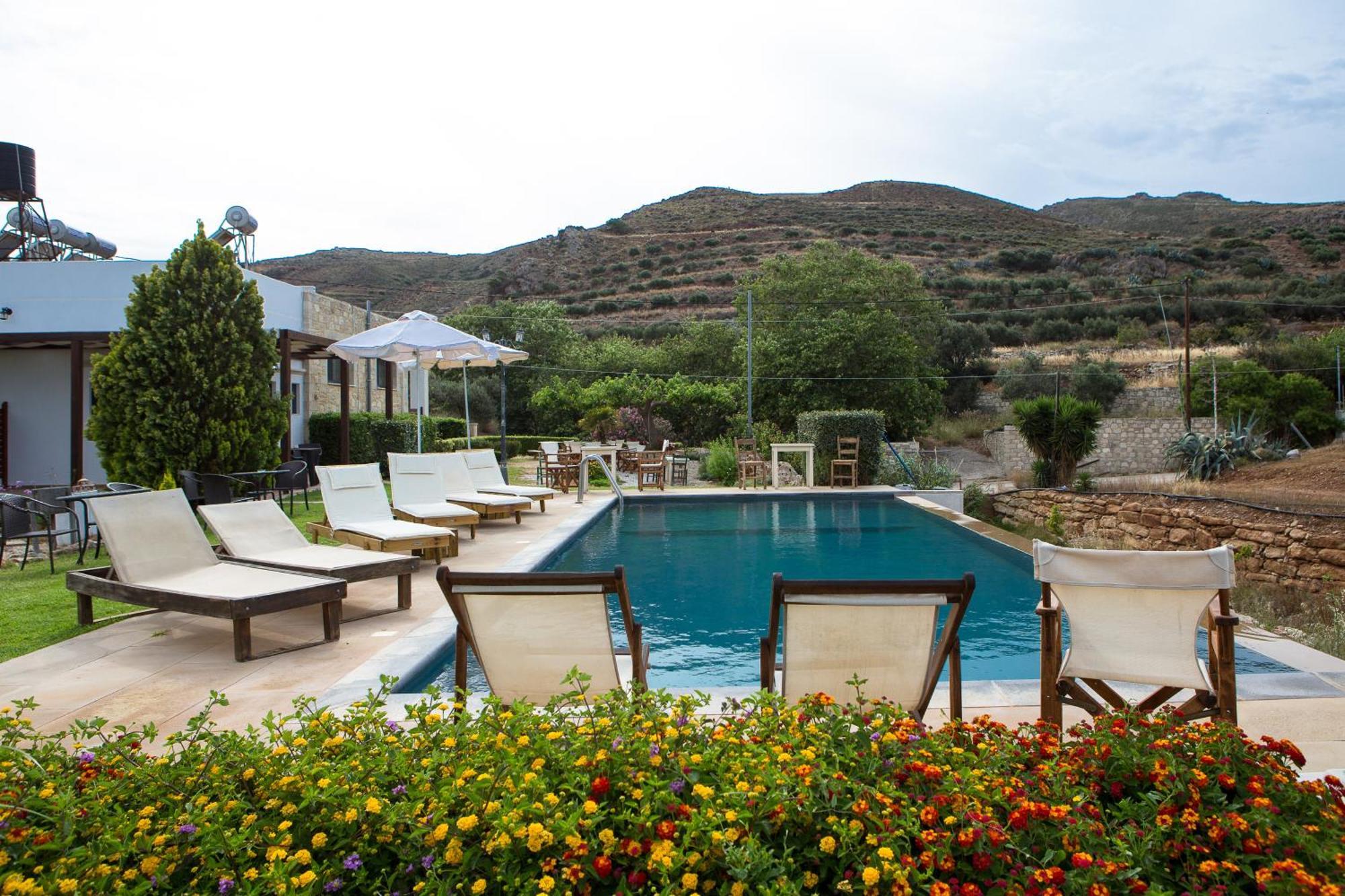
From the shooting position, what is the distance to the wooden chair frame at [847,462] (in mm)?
14031

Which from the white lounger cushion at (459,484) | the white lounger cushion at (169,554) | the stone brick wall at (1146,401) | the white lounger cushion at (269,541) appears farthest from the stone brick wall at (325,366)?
the stone brick wall at (1146,401)

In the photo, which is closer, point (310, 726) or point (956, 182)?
point (310, 726)

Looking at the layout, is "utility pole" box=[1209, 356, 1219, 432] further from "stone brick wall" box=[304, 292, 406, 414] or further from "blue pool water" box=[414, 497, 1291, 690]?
"stone brick wall" box=[304, 292, 406, 414]

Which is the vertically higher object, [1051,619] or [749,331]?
[749,331]

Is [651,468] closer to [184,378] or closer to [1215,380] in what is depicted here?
[184,378]

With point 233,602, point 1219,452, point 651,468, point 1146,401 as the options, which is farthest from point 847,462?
point 1146,401

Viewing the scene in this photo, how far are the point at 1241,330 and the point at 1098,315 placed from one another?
540 cm

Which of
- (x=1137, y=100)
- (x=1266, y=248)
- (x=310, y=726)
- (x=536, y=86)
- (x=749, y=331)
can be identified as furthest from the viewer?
(x=1266, y=248)

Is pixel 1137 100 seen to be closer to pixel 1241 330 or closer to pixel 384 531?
pixel 1241 330

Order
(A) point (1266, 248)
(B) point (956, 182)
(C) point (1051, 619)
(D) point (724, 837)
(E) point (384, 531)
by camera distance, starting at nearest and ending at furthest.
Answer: (D) point (724, 837) < (C) point (1051, 619) < (E) point (384, 531) < (A) point (1266, 248) < (B) point (956, 182)

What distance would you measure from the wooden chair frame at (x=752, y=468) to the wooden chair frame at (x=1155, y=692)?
10937 millimetres

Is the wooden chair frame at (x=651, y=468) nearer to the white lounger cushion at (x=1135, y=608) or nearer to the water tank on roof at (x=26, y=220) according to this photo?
the white lounger cushion at (x=1135, y=608)

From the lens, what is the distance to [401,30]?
977cm

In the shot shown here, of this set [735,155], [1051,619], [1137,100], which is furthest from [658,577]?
[735,155]
